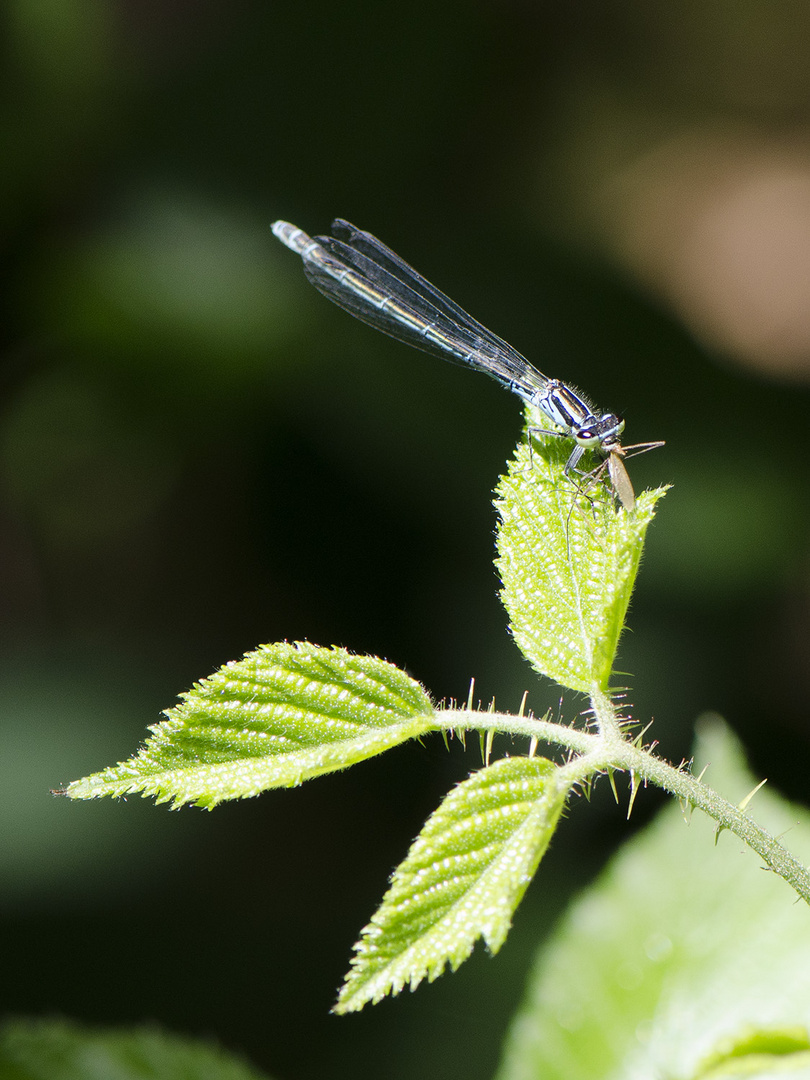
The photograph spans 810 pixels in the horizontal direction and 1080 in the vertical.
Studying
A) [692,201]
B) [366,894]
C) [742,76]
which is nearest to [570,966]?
[366,894]

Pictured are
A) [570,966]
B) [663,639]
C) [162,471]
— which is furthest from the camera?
[162,471]

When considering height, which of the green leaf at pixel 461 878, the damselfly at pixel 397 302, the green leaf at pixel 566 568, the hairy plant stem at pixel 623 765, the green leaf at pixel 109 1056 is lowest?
the green leaf at pixel 109 1056

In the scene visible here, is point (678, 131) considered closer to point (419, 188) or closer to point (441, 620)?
point (419, 188)

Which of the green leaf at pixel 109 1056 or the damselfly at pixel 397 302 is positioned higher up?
the damselfly at pixel 397 302

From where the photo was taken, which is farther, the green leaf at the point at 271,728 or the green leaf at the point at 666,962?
the green leaf at the point at 666,962

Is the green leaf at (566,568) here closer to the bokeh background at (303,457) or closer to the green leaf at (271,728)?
the green leaf at (271,728)

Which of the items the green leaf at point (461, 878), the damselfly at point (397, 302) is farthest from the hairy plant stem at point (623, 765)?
the damselfly at point (397, 302)
